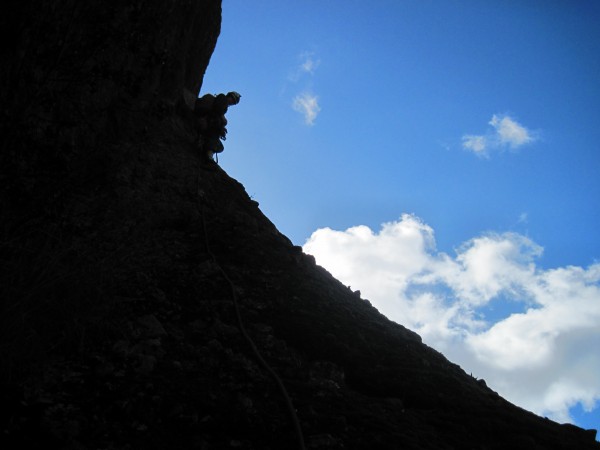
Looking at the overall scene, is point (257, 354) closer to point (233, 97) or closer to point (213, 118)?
point (213, 118)

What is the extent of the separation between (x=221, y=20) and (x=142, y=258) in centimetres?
791

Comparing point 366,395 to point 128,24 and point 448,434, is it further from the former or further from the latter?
point 128,24

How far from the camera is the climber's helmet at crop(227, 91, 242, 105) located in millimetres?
9653

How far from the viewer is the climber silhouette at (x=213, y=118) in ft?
30.3

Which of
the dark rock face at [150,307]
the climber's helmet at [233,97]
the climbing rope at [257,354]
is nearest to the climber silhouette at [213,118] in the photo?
the climber's helmet at [233,97]

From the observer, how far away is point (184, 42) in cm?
915

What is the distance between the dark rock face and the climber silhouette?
1071 millimetres

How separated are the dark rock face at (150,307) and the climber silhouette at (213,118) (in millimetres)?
1071

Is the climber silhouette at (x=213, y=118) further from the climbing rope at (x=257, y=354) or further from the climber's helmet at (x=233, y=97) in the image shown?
the climbing rope at (x=257, y=354)

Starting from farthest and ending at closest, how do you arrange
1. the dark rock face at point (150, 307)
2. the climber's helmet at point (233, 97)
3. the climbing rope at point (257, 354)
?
the climber's helmet at point (233, 97) → the climbing rope at point (257, 354) → the dark rock face at point (150, 307)

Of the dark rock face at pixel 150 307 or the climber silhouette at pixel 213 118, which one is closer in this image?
the dark rock face at pixel 150 307

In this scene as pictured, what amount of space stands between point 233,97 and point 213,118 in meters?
0.63

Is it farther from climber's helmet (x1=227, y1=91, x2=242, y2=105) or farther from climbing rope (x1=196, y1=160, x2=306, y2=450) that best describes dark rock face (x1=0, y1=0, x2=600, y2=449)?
climber's helmet (x1=227, y1=91, x2=242, y2=105)

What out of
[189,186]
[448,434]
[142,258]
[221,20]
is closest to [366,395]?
[448,434]
